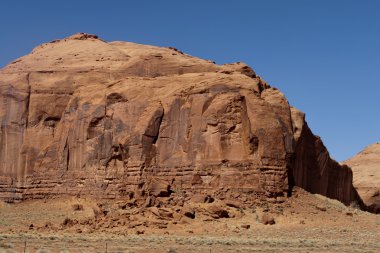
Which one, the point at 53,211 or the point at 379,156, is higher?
the point at 379,156

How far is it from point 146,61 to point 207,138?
45.0 feet

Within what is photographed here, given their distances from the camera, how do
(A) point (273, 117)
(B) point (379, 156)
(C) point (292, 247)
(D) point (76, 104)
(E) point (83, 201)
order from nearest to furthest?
(C) point (292, 247), (A) point (273, 117), (E) point (83, 201), (D) point (76, 104), (B) point (379, 156)

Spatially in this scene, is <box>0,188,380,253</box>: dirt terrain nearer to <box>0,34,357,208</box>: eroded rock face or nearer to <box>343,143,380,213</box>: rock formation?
<box>0,34,357,208</box>: eroded rock face

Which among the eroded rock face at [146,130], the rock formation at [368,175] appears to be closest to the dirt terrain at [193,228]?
the eroded rock face at [146,130]

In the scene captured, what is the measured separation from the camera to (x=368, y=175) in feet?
353

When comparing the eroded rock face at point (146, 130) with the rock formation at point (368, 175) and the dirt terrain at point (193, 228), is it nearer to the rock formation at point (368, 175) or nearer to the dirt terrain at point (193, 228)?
the dirt terrain at point (193, 228)

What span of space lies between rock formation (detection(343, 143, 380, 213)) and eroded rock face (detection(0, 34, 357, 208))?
3000 centimetres

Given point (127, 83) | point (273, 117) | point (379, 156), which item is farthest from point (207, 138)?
point (379, 156)

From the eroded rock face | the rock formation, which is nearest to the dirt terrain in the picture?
the eroded rock face

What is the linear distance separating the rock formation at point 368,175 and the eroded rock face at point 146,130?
30.0m

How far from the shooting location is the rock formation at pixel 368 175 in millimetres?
98562

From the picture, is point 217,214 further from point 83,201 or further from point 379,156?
point 379,156

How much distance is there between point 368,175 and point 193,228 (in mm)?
67366

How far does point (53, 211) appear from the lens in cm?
5541
